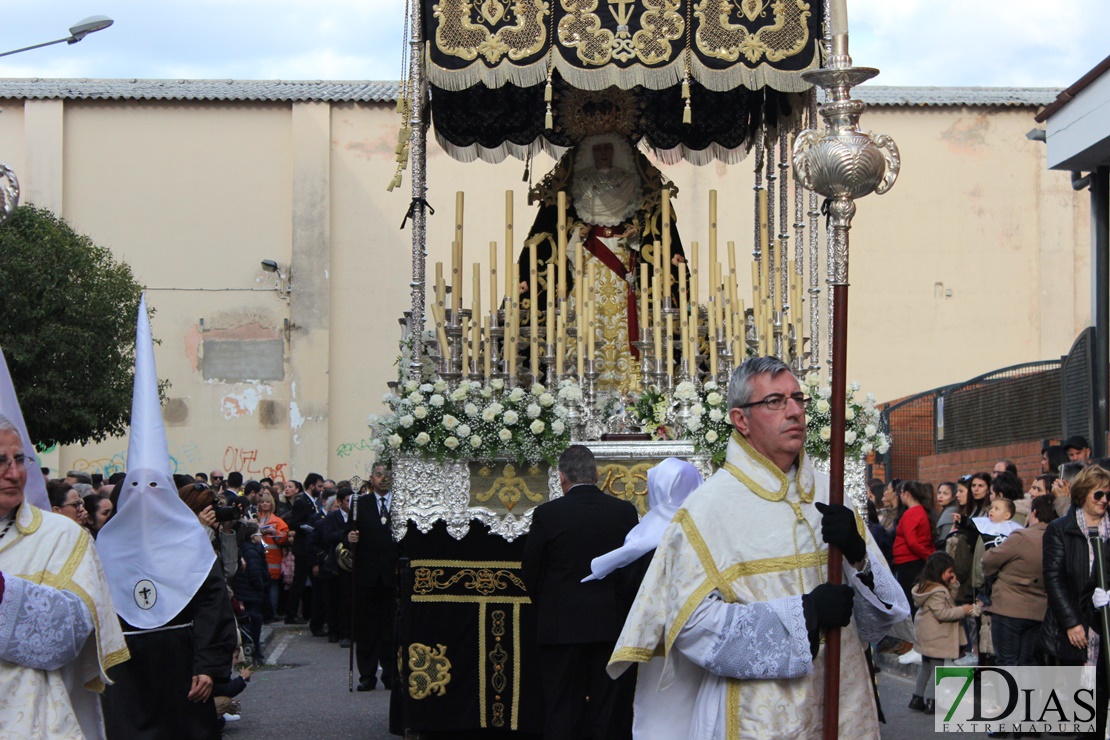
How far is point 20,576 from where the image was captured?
497 cm

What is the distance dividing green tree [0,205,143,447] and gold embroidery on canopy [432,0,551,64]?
14764mm

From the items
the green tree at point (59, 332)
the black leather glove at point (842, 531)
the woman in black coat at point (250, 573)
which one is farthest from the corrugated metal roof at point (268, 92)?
the black leather glove at point (842, 531)

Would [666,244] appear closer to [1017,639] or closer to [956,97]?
[1017,639]

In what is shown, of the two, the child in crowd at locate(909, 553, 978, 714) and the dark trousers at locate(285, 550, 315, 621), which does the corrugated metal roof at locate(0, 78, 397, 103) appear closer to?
the dark trousers at locate(285, 550, 315, 621)

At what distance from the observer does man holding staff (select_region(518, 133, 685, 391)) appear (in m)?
10.5

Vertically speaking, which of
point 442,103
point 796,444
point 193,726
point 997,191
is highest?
point 997,191

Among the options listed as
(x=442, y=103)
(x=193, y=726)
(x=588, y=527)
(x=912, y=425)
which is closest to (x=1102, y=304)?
(x=912, y=425)

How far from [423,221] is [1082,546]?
13.3 feet

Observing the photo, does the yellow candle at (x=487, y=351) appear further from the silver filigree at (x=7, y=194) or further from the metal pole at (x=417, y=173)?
the silver filigree at (x=7, y=194)

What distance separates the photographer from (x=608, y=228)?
35.1 ft

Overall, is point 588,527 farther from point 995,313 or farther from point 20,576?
point 995,313

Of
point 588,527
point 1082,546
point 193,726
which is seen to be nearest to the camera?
point 193,726

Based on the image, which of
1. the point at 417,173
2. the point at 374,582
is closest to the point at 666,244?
the point at 417,173

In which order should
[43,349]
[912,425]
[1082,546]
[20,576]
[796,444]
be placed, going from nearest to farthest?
[796,444] < [20,576] < [1082,546] < [912,425] < [43,349]
